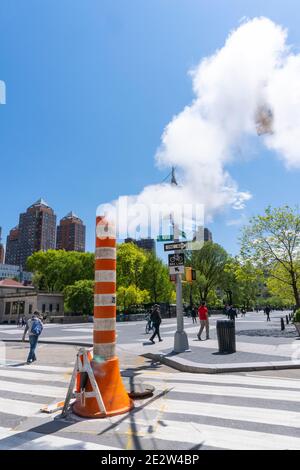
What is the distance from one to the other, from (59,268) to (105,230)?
67.1 metres

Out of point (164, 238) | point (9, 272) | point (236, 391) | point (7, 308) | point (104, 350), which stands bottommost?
point (7, 308)

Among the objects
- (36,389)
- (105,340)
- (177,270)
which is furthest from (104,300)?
(177,270)

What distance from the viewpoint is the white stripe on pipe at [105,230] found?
6.10 m

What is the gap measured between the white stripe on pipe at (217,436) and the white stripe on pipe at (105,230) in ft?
9.81

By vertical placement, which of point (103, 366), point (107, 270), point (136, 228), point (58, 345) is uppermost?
point (136, 228)

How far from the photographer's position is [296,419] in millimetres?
4754

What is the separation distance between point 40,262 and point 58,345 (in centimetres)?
6201

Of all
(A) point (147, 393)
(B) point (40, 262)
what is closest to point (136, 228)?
(A) point (147, 393)

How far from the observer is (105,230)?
6133 millimetres

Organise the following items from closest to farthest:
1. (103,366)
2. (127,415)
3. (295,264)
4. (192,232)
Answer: (127,415) → (103,366) → (192,232) → (295,264)

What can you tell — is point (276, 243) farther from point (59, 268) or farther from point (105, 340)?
point (59, 268)
